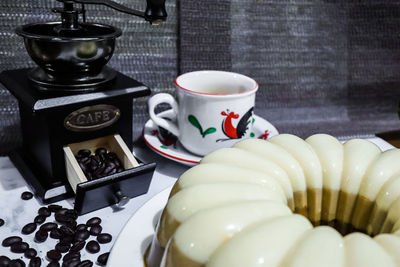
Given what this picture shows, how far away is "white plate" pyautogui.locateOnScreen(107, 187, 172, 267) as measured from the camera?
1.85ft

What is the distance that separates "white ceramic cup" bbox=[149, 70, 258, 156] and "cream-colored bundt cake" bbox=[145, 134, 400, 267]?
19cm

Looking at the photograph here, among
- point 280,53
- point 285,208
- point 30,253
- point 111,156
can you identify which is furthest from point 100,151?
point 280,53

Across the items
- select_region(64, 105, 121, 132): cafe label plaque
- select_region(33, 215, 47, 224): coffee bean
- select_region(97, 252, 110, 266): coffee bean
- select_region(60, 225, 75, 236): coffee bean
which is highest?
select_region(64, 105, 121, 132): cafe label plaque

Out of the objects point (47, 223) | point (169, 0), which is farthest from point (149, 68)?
point (47, 223)

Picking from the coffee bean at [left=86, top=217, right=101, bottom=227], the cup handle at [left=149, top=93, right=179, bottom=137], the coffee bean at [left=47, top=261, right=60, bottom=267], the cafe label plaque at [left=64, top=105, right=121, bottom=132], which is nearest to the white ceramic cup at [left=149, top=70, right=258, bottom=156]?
the cup handle at [left=149, top=93, right=179, bottom=137]

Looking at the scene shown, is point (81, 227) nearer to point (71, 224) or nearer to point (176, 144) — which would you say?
point (71, 224)

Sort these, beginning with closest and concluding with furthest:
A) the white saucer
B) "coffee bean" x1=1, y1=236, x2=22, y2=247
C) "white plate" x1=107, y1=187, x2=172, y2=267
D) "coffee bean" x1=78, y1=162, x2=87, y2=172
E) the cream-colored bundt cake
Answer: the cream-colored bundt cake, "white plate" x1=107, y1=187, x2=172, y2=267, "coffee bean" x1=1, y1=236, x2=22, y2=247, "coffee bean" x1=78, y1=162, x2=87, y2=172, the white saucer

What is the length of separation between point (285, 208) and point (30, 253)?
0.39m

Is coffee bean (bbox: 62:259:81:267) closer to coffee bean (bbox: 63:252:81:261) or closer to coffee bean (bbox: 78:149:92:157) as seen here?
coffee bean (bbox: 63:252:81:261)

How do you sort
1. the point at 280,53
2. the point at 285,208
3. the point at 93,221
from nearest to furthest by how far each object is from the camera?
the point at 285,208, the point at 93,221, the point at 280,53

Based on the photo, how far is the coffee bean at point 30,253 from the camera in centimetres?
66

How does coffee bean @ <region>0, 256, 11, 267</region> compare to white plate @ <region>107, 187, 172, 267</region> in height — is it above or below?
below

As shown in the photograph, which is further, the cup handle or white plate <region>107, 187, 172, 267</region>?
the cup handle

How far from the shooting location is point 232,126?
2.83 feet
